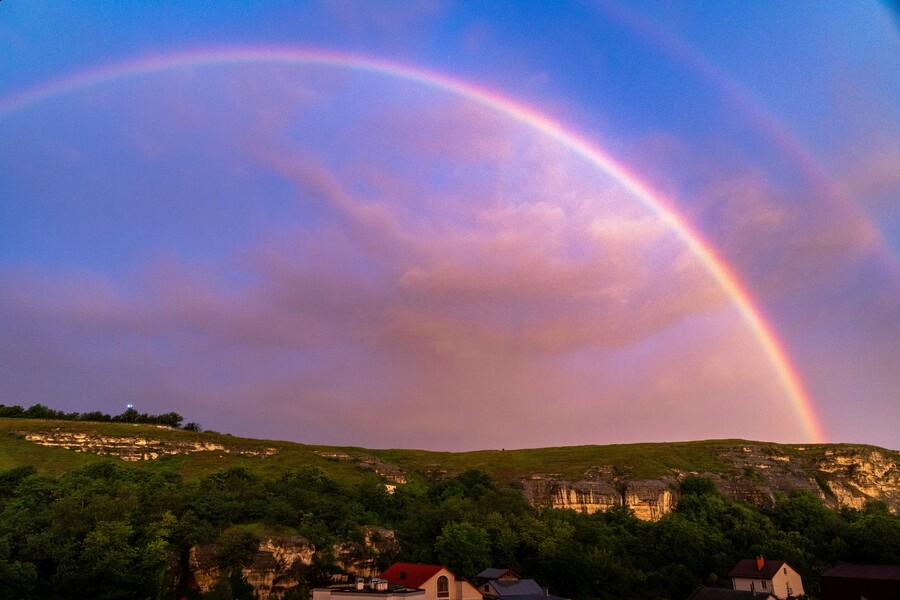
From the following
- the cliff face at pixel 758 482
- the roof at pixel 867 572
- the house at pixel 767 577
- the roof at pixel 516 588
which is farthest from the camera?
the cliff face at pixel 758 482

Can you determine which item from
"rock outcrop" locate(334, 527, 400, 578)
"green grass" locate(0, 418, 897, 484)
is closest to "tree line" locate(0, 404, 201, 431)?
"green grass" locate(0, 418, 897, 484)

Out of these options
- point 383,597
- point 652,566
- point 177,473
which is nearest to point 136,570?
point 383,597

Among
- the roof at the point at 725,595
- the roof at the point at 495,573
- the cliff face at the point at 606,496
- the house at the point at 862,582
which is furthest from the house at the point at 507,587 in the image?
the cliff face at the point at 606,496

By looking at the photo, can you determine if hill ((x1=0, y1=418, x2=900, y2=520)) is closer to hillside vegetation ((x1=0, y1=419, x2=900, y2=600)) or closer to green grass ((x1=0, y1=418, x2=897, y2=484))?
green grass ((x1=0, y1=418, x2=897, y2=484))

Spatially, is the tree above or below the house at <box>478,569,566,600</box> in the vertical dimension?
above

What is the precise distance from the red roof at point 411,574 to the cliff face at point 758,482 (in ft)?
171

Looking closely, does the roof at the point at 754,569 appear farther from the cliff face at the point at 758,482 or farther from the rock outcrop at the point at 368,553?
the rock outcrop at the point at 368,553

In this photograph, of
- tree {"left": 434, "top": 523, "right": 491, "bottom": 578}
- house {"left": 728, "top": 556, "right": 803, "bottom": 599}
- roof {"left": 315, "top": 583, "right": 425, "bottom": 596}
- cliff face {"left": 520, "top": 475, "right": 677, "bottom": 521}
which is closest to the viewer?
roof {"left": 315, "top": 583, "right": 425, "bottom": 596}

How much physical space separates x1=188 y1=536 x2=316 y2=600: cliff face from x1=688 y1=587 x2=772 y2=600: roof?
156 ft

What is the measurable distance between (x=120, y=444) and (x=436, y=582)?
81370mm

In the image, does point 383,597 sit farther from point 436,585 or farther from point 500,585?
point 500,585

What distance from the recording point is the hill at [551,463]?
116 metres

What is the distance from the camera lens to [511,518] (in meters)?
95.3

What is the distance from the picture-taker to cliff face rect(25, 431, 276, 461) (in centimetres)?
11556
